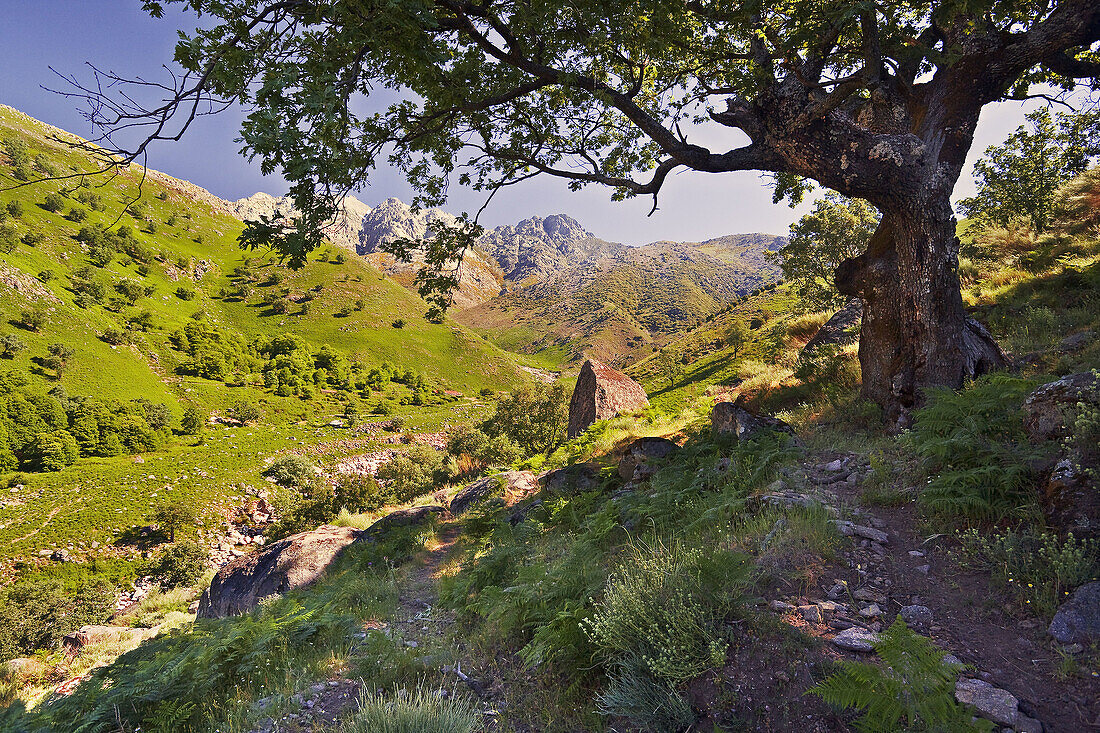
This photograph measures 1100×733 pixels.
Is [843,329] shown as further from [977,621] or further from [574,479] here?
[977,621]

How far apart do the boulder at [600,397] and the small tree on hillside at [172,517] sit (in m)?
37.9

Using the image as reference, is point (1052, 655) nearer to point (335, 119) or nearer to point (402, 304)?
point (335, 119)

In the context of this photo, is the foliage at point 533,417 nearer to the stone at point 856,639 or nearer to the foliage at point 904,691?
the stone at point 856,639

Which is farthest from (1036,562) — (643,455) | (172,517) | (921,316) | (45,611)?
(172,517)

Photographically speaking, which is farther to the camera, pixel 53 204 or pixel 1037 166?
pixel 53 204

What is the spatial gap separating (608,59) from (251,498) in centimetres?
4988

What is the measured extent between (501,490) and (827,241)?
21570mm

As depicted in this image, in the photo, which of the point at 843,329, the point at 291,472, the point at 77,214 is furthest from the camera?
the point at 77,214

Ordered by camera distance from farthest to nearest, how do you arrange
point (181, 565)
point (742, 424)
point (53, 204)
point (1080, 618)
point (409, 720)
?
point (53, 204) → point (181, 565) → point (742, 424) → point (409, 720) → point (1080, 618)

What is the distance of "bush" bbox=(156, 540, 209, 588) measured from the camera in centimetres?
3039

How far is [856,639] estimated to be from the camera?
2686 mm

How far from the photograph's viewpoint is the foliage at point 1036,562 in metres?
2.62

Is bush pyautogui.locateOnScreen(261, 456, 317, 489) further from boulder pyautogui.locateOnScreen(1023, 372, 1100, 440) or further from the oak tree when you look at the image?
boulder pyautogui.locateOnScreen(1023, 372, 1100, 440)

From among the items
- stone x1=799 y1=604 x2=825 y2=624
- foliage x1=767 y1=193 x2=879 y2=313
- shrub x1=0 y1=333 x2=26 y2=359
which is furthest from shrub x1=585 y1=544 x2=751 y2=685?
shrub x1=0 y1=333 x2=26 y2=359
